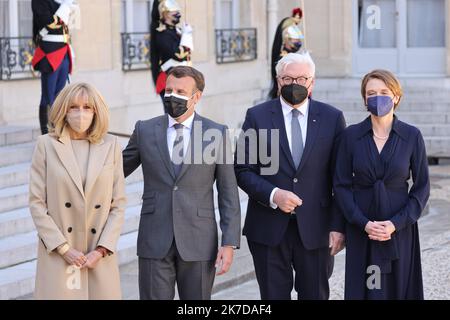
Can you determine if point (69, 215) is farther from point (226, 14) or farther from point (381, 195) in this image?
point (226, 14)

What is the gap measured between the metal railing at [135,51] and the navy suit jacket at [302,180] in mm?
9565

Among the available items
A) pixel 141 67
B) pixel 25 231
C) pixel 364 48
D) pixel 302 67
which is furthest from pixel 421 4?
pixel 302 67

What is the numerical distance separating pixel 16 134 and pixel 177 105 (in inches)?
239

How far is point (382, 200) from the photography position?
6.71 metres

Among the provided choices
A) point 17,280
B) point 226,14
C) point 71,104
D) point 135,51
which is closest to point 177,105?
point 71,104

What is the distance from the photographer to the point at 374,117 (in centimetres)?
684

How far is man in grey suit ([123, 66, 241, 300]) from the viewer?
6.43 meters

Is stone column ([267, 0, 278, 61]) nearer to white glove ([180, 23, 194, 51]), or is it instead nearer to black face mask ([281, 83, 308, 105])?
white glove ([180, 23, 194, 51])

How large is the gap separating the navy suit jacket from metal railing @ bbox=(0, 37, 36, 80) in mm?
6697

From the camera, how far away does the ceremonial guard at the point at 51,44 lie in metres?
12.0

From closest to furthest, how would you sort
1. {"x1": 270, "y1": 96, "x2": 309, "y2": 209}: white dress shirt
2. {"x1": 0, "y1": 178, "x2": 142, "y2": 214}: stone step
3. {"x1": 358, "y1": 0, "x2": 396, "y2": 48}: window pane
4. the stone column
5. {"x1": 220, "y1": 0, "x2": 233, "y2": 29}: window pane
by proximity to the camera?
{"x1": 270, "y1": 96, "x2": 309, "y2": 209}: white dress shirt → {"x1": 0, "y1": 178, "x2": 142, "y2": 214}: stone step → {"x1": 220, "y1": 0, "x2": 233, "y2": 29}: window pane → the stone column → {"x1": 358, "y1": 0, "x2": 396, "y2": 48}: window pane

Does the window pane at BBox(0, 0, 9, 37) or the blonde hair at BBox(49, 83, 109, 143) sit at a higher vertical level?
the window pane at BBox(0, 0, 9, 37)

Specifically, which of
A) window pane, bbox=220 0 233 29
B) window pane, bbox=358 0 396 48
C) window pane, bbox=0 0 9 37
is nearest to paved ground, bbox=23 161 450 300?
window pane, bbox=0 0 9 37
